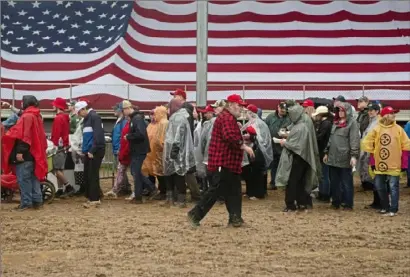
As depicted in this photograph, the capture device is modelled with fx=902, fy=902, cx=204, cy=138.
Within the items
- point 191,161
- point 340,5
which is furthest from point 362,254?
point 340,5

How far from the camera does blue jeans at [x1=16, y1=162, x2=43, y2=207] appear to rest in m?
12.5

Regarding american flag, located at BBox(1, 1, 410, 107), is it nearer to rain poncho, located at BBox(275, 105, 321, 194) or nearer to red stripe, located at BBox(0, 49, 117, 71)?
red stripe, located at BBox(0, 49, 117, 71)

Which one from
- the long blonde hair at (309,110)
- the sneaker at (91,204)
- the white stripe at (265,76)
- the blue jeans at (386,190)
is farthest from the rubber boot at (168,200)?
the white stripe at (265,76)

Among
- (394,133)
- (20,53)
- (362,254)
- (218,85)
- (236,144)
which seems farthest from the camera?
(20,53)

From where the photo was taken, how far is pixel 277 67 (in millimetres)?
22203

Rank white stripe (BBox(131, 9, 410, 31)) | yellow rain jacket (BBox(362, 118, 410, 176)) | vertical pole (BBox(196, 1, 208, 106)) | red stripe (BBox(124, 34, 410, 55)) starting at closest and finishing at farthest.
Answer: yellow rain jacket (BBox(362, 118, 410, 176)) < vertical pole (BBox(196, 1, 208, 106)) < red stripe (BBox(124, 34, 410, 55)) < white stripe (BBox(131, 9, 410, 31))

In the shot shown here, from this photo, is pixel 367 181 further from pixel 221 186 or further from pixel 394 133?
pixel 221 186

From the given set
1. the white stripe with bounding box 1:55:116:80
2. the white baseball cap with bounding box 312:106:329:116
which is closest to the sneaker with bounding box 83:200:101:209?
the white baseball cap with bounding box 312:106:329:116

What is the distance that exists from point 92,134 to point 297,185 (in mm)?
3107

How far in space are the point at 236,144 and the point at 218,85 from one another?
1087 cm

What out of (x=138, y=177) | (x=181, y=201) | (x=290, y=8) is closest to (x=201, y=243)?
(x=181, y=201)

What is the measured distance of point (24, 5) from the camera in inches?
947

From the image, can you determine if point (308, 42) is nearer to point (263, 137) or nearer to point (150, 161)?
point (263, 137)

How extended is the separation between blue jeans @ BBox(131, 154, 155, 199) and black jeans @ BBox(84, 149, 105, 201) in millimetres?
495
